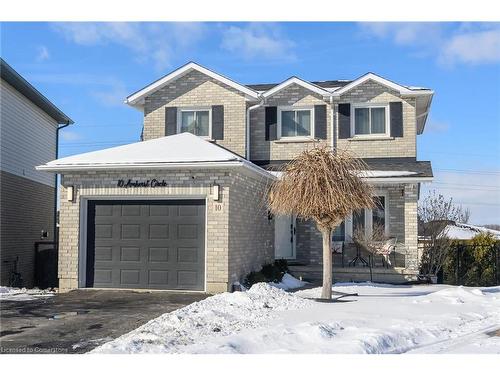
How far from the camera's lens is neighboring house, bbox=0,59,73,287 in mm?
18016

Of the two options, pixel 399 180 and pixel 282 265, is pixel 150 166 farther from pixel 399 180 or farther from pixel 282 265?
pixel 399 180

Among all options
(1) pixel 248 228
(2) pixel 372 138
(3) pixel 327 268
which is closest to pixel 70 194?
(1) pixel 248 228

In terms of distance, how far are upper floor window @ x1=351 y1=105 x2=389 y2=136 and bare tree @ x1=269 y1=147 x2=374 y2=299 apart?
6618 millimetres

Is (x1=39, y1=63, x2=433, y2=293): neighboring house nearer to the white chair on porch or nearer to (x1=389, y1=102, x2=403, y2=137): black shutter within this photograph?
(x1=389, y1=102, x2=403, y2=137): black shutter

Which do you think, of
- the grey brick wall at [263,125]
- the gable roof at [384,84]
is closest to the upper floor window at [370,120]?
the gable roof at [384,84]

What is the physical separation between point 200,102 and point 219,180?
609cm

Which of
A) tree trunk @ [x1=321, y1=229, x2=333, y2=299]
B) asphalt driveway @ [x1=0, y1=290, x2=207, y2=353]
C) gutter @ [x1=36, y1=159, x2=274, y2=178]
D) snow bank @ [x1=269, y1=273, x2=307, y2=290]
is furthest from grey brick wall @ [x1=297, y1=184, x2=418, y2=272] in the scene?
asphalt driveway @ [x1=0, y1=290, x2=207, y2=353]

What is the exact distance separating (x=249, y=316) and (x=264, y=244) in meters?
7.29

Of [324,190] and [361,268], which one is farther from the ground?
[324,190]

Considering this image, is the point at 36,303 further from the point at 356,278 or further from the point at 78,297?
the point at 356,278

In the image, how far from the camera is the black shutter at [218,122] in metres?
19.1

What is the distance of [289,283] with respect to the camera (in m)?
16.3

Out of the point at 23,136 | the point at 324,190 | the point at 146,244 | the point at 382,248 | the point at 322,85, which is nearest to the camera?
the point at 324,190
